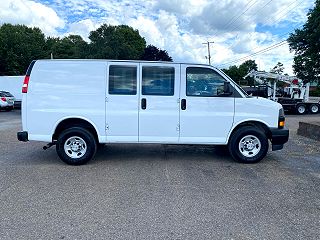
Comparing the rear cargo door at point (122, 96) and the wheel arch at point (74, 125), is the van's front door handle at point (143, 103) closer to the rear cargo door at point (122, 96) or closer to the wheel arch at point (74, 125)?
the rear cargo door at point (122, 96)

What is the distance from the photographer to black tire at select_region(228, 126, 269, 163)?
Answer: 6961 millimetres

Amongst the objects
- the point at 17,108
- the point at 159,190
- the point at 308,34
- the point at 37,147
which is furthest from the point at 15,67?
the point at 159,190

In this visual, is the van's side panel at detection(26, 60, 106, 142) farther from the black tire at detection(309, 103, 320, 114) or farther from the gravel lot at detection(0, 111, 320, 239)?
the black tire at detection(309, 103, 320, 114)

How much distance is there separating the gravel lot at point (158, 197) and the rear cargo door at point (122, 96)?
0.96 meters

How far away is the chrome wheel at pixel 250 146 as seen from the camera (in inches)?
277

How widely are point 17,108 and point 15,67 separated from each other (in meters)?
29.6

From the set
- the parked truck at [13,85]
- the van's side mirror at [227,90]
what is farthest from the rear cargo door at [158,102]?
the parked truck at [13,85]

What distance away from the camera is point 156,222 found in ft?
13.1

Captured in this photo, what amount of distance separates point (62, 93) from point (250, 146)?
14.2 feet

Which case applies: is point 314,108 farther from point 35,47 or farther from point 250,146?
point 35,47

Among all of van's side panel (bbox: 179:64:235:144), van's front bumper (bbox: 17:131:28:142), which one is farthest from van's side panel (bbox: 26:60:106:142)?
van's side panel (bbox: 179:64:235:144)

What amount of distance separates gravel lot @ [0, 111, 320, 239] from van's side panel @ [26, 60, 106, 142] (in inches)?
40.6

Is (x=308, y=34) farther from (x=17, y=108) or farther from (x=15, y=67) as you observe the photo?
(x=15, y=67)

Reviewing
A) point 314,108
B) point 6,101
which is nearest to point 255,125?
point 314,108
